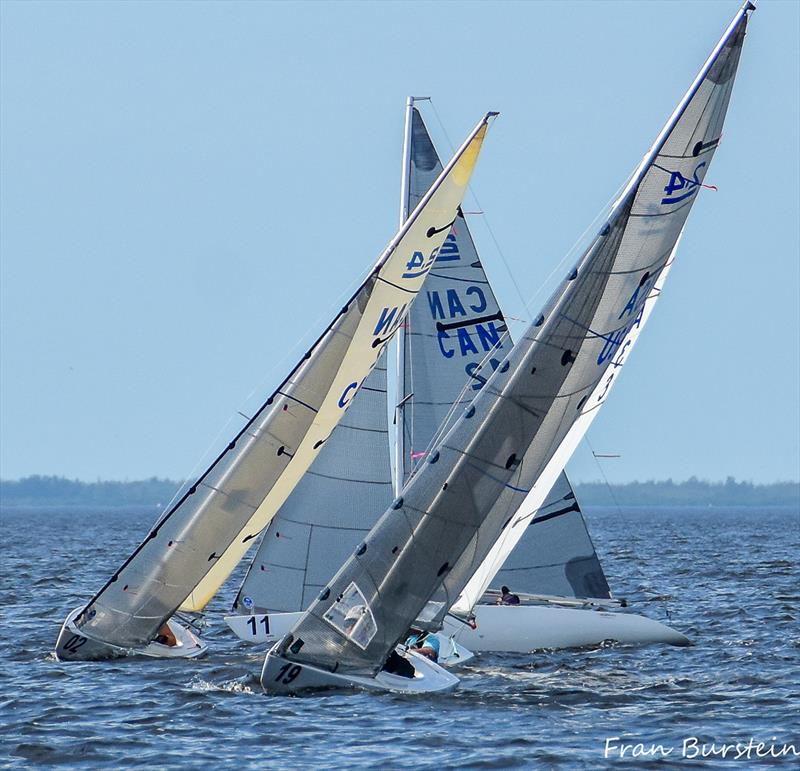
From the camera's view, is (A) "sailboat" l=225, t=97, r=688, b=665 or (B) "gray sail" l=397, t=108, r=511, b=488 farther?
(B) "gray sail" l=397, t=108, r=511, b=488

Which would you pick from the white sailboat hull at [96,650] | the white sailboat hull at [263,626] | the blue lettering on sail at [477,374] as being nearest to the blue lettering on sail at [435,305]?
the blue lettering on sail at [477,374]

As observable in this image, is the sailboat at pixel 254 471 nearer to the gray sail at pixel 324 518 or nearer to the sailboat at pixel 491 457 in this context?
the gray sail at pixel 324 518

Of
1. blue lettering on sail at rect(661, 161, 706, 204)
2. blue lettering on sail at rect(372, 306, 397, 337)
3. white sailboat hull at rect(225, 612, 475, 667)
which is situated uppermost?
blue lettering on sail at rect(661, 161, 706, 204)

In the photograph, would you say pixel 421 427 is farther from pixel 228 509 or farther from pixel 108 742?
pixel 108 742

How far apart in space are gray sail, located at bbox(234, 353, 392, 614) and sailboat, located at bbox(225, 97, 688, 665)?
17mm

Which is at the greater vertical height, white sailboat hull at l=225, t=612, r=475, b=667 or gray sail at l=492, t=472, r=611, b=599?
gray sail at l=492, t=472, r=611, b=599

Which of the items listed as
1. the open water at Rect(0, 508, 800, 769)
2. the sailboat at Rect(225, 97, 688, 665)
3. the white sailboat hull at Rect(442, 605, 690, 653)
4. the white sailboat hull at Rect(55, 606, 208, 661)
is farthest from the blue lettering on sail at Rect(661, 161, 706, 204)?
the white sailboat hull at Rect(55, 606, 208, 661)

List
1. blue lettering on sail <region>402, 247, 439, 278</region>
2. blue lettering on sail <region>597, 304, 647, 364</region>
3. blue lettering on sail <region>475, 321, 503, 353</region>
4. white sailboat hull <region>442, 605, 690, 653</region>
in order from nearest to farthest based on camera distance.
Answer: blue lettering on sail <region>597, 304, 647, 364</region>
blue lettering on sail <region>402, 247, 439, 278</region>
white sailboat hull <region>442, 605, 690, 653</region>
blue lettering on sail <region>475, 321, 503, 353</region>

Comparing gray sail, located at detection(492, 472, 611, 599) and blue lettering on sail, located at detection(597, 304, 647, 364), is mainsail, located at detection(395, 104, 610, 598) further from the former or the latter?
blue lettering on sail, located at detection(597, 304, 647, 364)

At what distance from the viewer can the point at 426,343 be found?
25.6m

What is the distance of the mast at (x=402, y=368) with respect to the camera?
81.5 feet

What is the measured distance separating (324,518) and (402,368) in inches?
118
